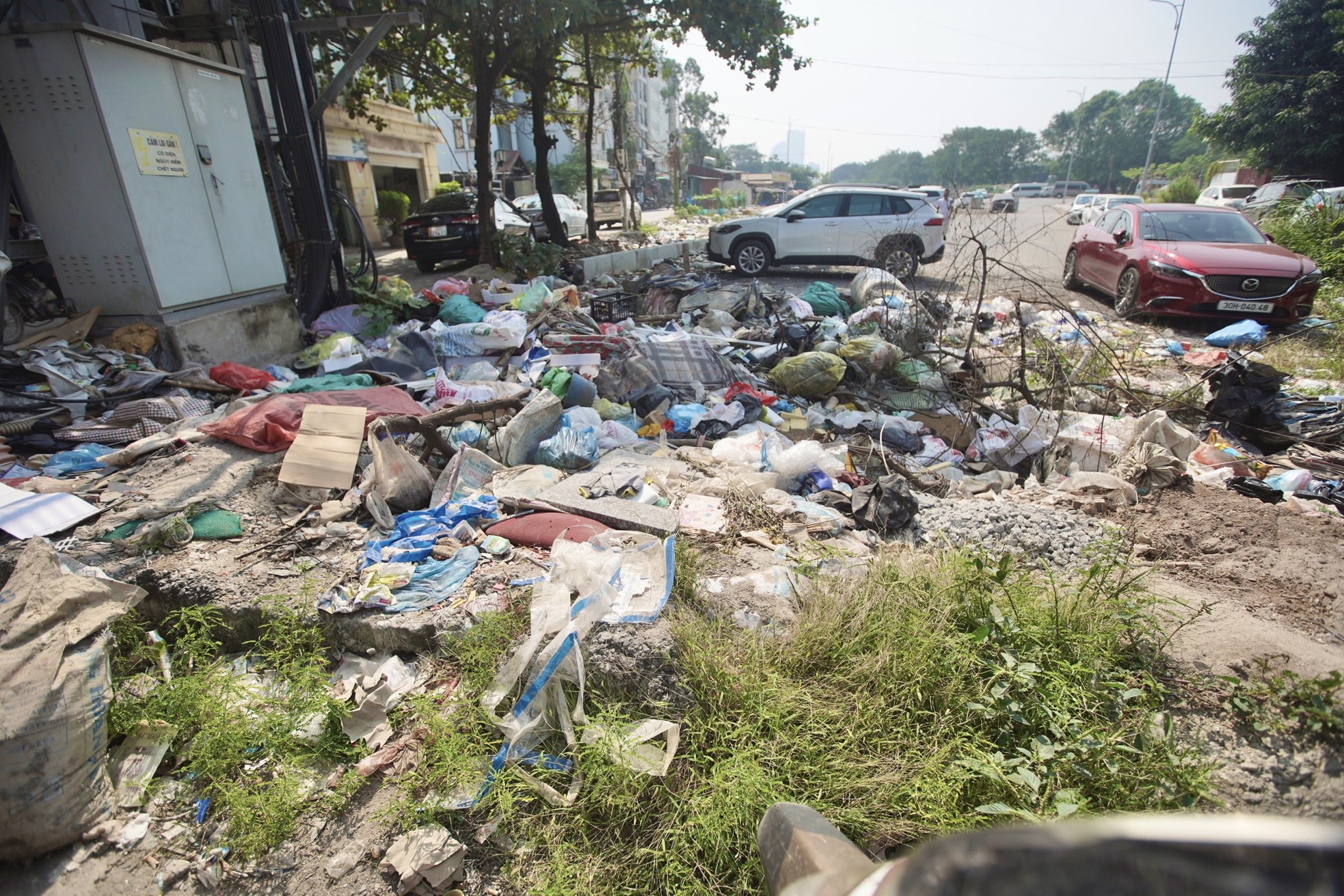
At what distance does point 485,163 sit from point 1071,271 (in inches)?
375

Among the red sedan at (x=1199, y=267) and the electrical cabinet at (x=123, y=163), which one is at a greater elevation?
the electrical cabinet at (x=123, y=163)

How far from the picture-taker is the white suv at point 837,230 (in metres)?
10.3

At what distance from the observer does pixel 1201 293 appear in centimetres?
716

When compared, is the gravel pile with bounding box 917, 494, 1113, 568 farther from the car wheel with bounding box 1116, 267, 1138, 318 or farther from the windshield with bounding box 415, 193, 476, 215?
the windshield with bounding box 415, 193, 476, 215

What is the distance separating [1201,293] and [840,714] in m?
7.87

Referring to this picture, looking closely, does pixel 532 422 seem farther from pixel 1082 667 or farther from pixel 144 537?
pixel 1082 667

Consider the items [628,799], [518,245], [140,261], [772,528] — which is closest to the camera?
[628,799]

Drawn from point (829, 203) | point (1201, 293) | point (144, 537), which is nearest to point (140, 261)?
point (144, 537)

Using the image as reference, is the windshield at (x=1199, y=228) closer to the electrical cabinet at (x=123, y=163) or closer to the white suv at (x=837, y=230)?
the white suv at (x=837, y=230)

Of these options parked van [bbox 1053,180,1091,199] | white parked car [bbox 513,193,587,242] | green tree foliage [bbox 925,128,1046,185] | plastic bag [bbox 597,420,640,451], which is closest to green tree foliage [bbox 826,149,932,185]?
green tree foliage [bbox 925,128,1046,185]

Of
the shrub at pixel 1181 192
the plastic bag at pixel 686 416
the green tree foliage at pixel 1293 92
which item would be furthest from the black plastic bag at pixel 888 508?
the shrub at pixel 1181 192

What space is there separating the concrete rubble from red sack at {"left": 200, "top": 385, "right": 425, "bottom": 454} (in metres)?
0.02

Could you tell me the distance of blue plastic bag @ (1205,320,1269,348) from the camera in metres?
6.60

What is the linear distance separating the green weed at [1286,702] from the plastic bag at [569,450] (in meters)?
3.23
